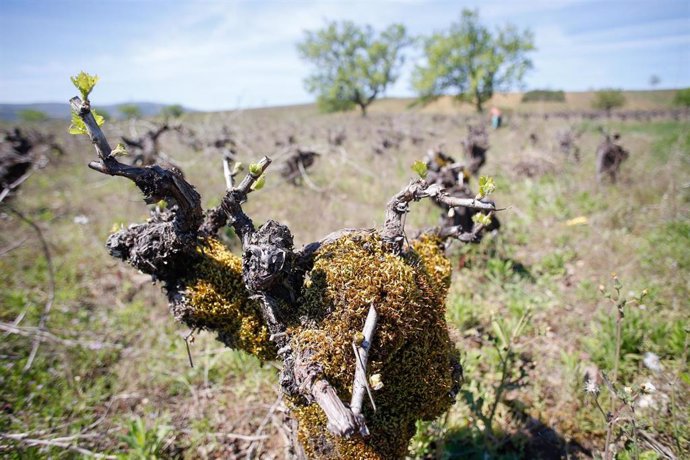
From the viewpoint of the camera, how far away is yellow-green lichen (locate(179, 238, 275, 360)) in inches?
73.9

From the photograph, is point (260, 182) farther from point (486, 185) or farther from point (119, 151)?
point (486, 185)

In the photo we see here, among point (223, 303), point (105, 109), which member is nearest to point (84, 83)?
point (223, 303)

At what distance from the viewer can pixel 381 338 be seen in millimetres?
1576

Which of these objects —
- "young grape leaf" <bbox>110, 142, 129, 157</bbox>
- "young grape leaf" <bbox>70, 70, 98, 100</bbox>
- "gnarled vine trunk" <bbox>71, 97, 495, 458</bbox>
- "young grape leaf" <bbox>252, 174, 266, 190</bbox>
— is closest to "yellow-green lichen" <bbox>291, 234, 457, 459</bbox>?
"gnarled vine trunk" <bbox>71, 97, 495, 458</bbox>

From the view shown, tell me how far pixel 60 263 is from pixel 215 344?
4.62 m

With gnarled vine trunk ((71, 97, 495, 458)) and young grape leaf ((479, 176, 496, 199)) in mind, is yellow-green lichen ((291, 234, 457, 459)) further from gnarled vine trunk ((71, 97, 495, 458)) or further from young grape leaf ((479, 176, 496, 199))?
young grape leaf ((479, 176, 496, 199))

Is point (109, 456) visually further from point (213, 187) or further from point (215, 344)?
point (213, 187)

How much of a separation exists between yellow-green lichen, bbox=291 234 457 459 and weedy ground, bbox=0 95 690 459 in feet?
0.92

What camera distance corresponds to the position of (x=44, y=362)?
417 centimetres

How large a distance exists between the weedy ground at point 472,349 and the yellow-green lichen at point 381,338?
280 millimetres

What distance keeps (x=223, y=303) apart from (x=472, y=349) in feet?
9.81

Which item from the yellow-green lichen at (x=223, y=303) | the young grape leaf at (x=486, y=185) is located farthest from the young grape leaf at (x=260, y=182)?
the young grape leaf at (x=486, y=185)

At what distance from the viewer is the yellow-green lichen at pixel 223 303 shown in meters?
1.88

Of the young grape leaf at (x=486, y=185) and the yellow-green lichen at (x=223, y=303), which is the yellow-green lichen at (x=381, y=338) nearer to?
the yellow-green lichen at (x=223, y=303)
